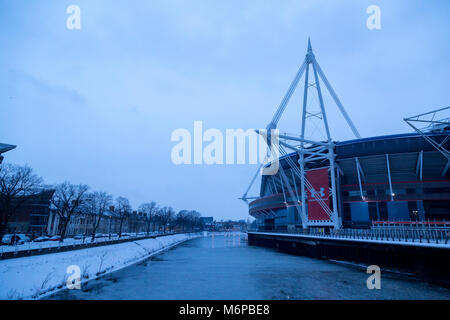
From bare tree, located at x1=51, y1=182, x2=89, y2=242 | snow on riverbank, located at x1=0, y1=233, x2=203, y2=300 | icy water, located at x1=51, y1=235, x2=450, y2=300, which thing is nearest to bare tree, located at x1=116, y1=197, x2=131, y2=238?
bare tree, located at x1=51, y1=182, x2=89, y2=242

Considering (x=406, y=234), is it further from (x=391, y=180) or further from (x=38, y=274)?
(x=391, y=180)

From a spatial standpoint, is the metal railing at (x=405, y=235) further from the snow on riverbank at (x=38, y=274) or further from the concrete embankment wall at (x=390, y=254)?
the snow on riverbank at (x=38, y=274)

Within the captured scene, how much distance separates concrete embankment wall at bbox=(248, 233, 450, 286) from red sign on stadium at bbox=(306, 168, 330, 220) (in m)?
6.36

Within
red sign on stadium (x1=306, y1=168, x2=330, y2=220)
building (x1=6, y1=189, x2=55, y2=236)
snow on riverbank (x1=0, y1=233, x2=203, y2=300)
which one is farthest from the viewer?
building (x1=6, y1=189, x2=55, y2=236)

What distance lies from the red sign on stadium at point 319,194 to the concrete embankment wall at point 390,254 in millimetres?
6362

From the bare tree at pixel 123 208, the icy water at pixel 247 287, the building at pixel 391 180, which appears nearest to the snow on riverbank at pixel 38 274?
the icy water at pixel 247 287

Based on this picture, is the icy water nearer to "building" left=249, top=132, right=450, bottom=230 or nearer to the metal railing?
the metal railing

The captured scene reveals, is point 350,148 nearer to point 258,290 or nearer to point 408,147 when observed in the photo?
point 408,147

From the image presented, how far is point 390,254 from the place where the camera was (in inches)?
984

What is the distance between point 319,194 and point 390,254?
21.1 meters

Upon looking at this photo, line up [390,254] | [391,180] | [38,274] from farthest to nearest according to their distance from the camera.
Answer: [391,180], [390,254], [38,274]

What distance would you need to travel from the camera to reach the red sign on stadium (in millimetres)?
44897

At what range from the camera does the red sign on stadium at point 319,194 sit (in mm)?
44897

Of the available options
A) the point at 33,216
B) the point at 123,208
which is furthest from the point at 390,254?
the point at 33,216
